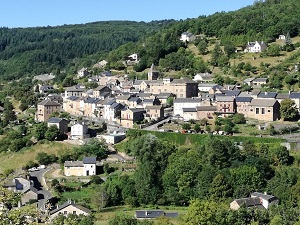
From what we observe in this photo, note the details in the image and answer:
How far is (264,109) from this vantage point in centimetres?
3453

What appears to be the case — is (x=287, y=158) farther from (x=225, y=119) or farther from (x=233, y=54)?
(x=233, y=54)

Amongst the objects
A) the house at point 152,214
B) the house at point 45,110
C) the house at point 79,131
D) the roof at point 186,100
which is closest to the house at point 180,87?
the roof at point 186,100

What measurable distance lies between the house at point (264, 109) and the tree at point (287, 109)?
1.95 feet

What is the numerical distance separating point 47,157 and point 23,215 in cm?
2542

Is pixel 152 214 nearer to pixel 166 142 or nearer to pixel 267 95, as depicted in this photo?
pixel 166 142

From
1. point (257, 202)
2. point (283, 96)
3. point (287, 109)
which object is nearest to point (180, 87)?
point (283, 96)

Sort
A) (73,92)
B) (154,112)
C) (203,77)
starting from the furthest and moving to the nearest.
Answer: (203,77), (73,92), (154,112)

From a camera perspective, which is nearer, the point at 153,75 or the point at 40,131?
the point at 40,131

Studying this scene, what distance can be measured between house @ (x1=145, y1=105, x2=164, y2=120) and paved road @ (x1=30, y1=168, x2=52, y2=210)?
8647 millimetres

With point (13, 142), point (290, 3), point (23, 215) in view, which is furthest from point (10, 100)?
point (23, 215)

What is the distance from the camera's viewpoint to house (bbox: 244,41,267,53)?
175 ft

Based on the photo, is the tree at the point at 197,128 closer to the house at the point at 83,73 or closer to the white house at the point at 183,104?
the white house at the point at 183,104

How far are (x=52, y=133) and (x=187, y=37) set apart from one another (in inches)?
Result: 1217

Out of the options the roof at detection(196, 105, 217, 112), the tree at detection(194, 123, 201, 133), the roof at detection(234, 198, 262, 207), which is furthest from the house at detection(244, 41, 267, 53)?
the roof at detection(234, 198, 262, 207)
